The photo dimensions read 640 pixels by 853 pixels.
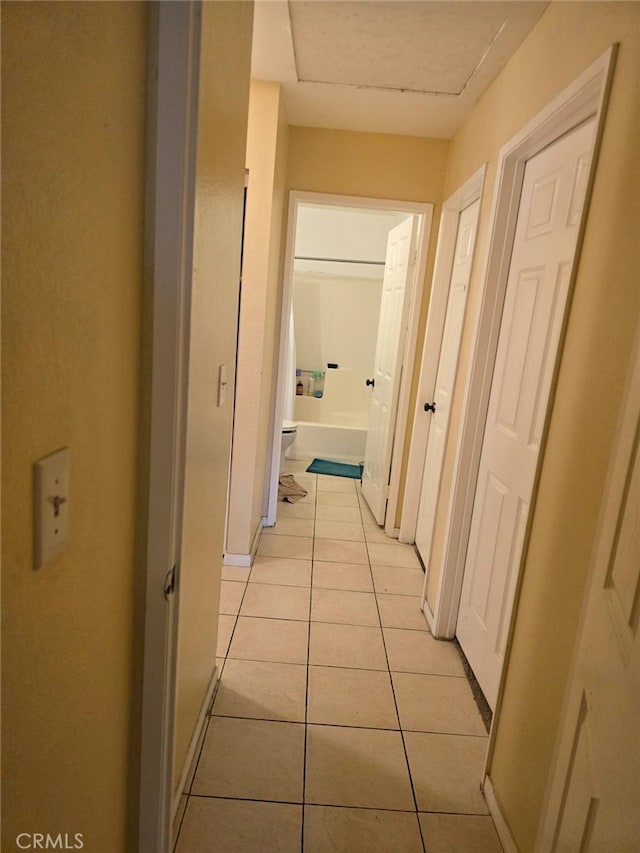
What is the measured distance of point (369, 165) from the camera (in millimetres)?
2969

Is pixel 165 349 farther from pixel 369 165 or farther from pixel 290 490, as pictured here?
pixel 290 490

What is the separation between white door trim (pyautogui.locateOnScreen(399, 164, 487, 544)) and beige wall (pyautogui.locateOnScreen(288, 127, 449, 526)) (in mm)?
149

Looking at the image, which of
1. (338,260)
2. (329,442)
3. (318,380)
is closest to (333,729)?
(329,442)

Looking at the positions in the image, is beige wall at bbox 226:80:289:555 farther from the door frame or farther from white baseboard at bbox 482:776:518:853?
white baseboard at bbox 482:776:518:853

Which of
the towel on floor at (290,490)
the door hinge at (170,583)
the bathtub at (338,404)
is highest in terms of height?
the door hinge at (170,583)

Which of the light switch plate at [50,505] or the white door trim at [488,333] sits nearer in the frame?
the light switch plate at [50,505]

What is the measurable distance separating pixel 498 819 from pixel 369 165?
10.2 feet

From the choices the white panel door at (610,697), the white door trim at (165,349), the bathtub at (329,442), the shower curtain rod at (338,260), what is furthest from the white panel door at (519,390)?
the shower curtain rod at (338,260)

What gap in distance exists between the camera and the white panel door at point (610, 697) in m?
0.74

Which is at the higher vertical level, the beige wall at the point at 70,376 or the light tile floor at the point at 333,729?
the beige wall at the point at 70,376

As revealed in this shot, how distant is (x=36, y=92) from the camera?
0.48 metres

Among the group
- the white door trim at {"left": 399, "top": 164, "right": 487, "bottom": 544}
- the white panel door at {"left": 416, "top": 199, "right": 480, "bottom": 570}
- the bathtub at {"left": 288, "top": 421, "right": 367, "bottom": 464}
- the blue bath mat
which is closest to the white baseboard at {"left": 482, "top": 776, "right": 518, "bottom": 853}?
the white panel door at {"left": 416, "top": 199, "right": 480, "bottom": 570}

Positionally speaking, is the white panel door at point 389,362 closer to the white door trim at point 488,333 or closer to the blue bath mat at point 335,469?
the blue bath mat at point 335,469

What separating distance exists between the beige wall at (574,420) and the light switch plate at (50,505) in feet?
3.45
